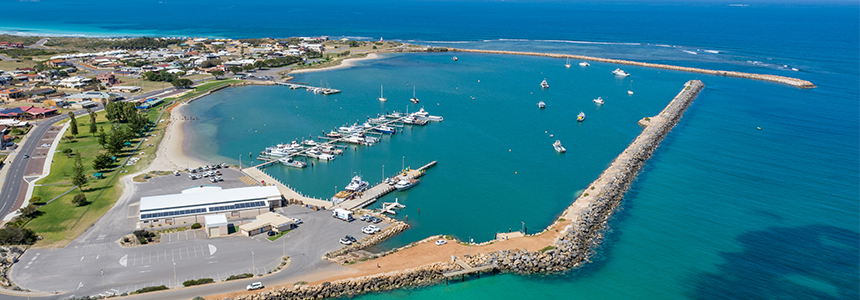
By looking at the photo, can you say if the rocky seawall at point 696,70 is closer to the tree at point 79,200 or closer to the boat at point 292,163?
the boat at point 292,163

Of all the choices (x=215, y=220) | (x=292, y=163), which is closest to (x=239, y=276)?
(x=215, y=220)

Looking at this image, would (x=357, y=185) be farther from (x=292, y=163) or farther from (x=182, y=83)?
(x=182, y=83)

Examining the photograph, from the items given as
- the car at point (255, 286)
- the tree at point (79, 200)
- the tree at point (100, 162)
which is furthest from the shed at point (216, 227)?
the tree at point (100, 162)

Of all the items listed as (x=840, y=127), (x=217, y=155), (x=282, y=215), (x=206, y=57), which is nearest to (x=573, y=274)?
(x=282, y=215)

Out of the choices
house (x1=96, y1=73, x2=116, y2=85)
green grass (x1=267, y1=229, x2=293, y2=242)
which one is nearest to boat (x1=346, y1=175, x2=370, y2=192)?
green grass (x1=267, y1=229, x2=293, y2=242)

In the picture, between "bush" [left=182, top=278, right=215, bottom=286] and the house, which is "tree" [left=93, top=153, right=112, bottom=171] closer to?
"bush" [left=182, top=278, right=215, bottom=286]

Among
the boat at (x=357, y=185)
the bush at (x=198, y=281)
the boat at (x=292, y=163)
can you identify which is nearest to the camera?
the bush at (x=198, y=281)
